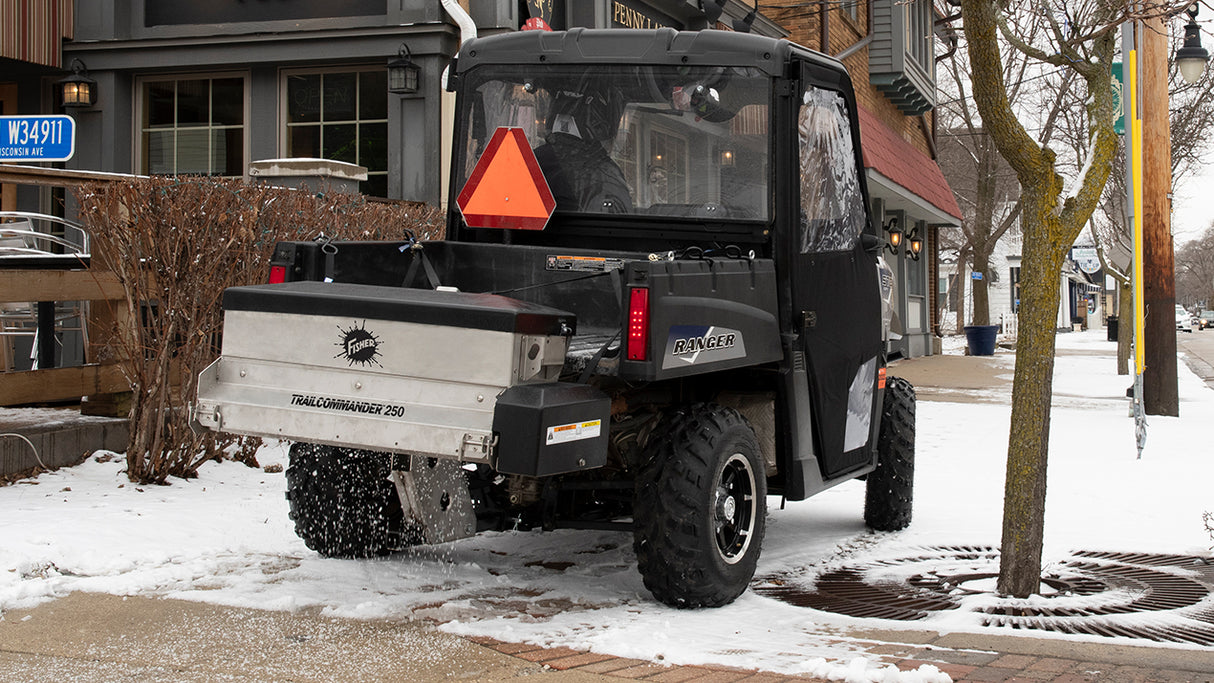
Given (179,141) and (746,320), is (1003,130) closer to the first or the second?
(746,320)

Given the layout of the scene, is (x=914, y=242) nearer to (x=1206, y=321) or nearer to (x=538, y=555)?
(x=538, y=555)

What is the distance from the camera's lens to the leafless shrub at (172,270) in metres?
6.95

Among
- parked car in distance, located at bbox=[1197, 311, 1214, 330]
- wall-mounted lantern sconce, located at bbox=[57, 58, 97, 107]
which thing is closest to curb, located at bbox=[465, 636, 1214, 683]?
wall-mounted lantern sconce, located at bbox=[57, 58, 97, 107]

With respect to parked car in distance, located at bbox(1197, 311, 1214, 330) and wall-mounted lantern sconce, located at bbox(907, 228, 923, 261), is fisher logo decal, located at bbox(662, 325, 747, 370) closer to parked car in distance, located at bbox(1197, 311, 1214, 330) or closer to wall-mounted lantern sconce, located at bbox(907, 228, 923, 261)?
wall-mounted lantern sconce, located at bbox(907, 228, 923, 261)

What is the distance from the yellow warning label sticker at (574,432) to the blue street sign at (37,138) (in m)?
4.58

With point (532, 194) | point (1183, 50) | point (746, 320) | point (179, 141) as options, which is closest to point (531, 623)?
point (746, 320)

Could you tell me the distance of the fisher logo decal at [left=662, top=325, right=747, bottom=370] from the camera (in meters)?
4.53

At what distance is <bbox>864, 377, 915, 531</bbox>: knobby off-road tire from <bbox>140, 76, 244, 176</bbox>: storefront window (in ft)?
32.3

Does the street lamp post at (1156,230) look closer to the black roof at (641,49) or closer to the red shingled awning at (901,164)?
the red shingled awning at (901,164)

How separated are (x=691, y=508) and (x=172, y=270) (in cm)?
368

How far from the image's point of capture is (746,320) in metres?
5.09

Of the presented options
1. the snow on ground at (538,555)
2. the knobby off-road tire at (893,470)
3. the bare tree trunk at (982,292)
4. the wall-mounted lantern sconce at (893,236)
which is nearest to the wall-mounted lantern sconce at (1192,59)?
the snow on ground at (538,555)

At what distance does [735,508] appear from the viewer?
520 centimetres

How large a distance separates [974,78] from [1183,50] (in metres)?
11.8
